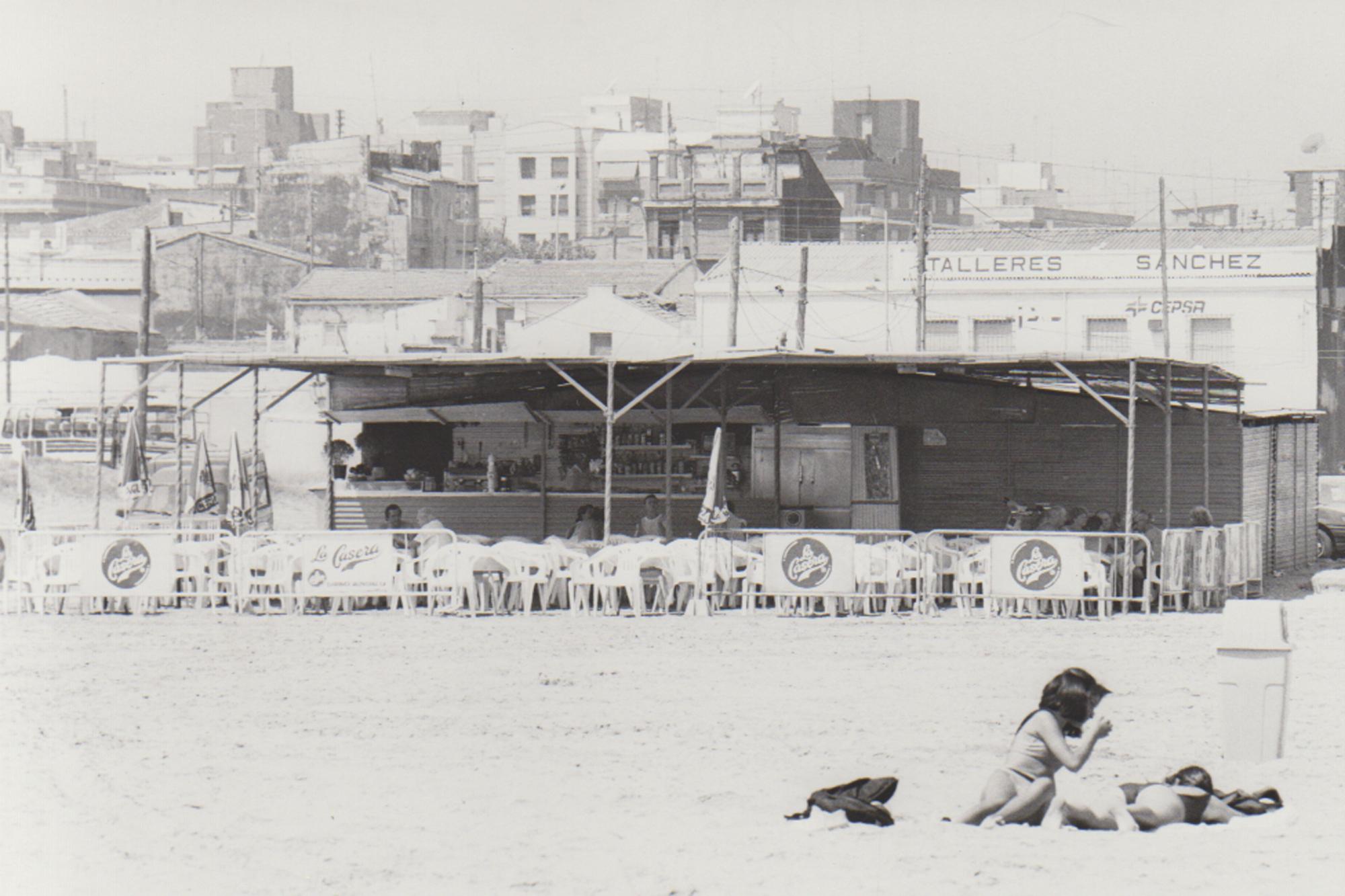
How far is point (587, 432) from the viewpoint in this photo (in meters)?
25.5

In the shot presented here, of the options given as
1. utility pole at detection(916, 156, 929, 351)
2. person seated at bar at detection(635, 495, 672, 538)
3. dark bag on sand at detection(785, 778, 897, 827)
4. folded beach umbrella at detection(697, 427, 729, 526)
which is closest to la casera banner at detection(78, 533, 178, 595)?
person seated at bar at detection(635, 495, 672, 538)

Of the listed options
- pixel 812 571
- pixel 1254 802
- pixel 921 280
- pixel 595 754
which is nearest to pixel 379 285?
pixel 921 280

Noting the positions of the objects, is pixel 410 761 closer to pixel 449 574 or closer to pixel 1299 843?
pixel 1299 843

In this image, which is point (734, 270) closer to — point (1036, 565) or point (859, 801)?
point (1036, 565)

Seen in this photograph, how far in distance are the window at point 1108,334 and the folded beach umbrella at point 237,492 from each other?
87.9 ft

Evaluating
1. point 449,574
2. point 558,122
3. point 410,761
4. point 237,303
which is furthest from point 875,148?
point 410,761

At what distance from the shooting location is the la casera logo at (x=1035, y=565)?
64.9 feet

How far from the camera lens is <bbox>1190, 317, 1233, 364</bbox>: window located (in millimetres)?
43531

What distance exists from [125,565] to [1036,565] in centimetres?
1008

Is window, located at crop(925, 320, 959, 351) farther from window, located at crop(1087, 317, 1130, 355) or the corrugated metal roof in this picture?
the corrugated metal roof

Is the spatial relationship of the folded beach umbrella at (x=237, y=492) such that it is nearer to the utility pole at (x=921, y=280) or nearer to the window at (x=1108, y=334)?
the utility pole at (x=921, y=280)

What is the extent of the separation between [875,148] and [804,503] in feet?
252

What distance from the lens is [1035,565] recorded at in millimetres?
19844

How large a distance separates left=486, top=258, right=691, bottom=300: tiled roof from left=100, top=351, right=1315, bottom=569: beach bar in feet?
111
